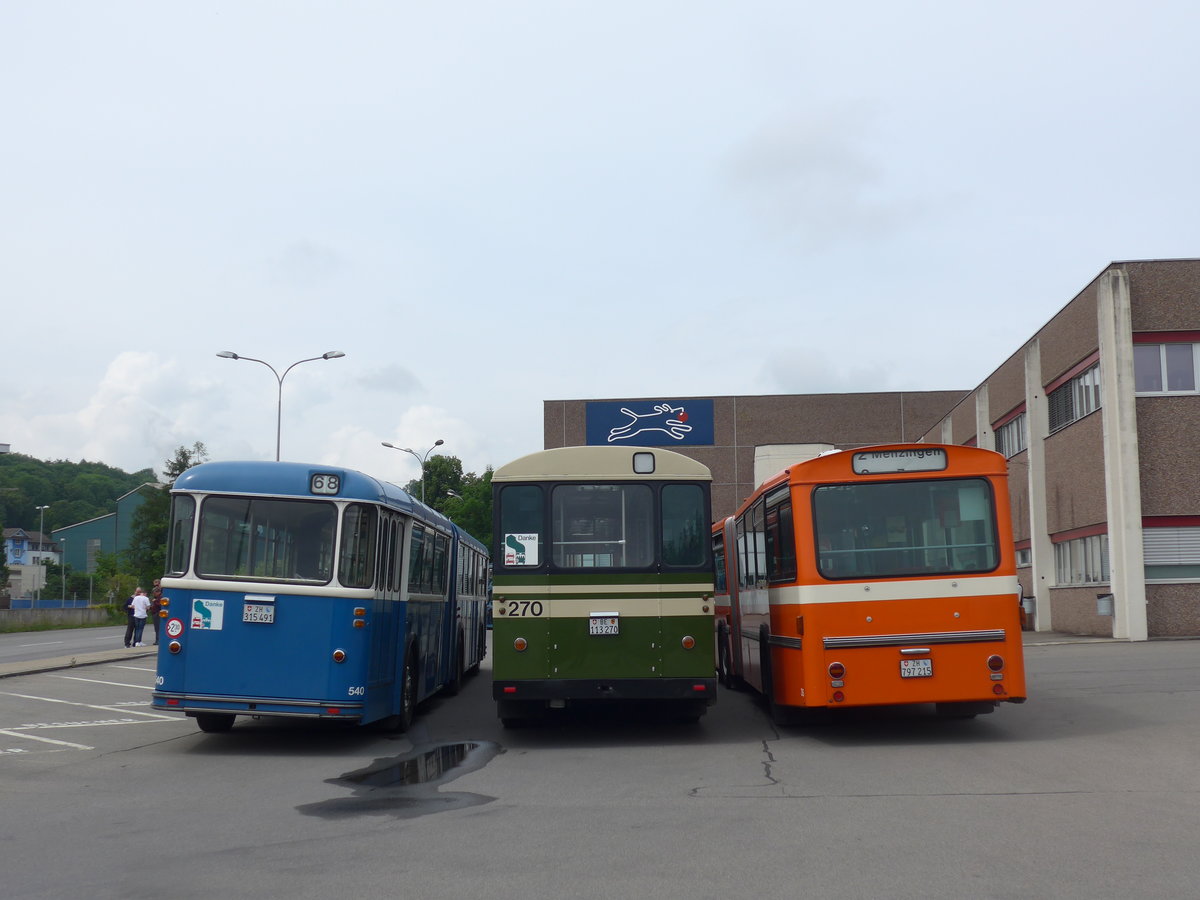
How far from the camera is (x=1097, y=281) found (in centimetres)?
2917

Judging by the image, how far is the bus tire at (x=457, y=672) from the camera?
19891 millimetres

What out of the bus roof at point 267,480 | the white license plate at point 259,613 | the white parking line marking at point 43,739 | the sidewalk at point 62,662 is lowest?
the white parking line marking at point 43,739

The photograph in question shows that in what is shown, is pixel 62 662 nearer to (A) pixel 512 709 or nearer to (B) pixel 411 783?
(A) pixel 512 709

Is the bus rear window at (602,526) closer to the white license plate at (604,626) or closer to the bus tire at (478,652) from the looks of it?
the white license plate at (604,626)

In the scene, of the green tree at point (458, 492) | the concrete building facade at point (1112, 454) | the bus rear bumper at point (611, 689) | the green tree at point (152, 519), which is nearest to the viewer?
the bus rear bumper at point (611, 689)

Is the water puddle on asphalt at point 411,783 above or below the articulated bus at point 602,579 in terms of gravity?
below

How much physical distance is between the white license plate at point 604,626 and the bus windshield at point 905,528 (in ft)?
7.02

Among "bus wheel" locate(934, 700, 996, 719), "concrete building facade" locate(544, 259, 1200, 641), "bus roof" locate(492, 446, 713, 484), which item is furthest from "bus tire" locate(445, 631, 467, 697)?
"bus wheel" locate(934, 700, 996, 719)

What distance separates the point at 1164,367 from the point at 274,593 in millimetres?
23473

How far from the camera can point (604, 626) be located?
1277 cm

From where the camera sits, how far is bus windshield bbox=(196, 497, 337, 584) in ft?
40.3

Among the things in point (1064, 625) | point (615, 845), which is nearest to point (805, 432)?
point (1064, 625)

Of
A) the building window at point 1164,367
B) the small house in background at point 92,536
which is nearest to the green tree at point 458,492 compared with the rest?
the small house in background at point 92,536

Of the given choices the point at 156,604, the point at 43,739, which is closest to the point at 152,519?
the point at 156,604
